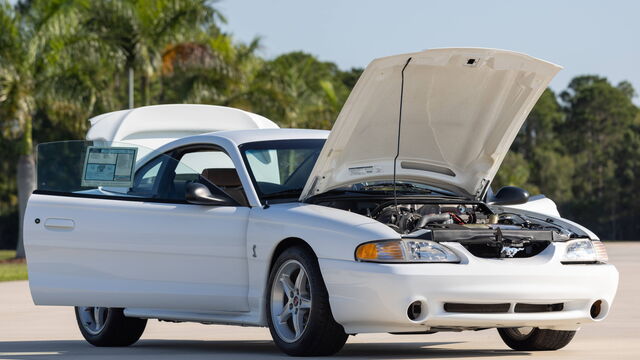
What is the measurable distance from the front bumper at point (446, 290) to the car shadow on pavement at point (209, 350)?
0.57 m

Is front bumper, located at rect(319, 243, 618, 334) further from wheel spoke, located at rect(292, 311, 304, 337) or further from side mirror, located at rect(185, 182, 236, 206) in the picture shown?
side mirror, located at rect(185, 182, 236, 206)

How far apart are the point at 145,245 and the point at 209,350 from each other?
889 mm

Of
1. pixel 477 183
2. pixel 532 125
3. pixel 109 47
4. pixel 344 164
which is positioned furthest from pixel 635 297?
pixel 532 125

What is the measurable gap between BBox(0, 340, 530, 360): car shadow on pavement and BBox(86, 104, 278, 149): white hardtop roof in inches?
90.9

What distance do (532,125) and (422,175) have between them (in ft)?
349

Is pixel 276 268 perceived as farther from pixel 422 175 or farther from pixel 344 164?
pixel 422 175

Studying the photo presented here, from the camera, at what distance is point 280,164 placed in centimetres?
938

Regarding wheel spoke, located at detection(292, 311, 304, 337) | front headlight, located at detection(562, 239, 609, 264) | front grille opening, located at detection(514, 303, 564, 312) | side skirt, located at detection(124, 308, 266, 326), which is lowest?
side skirt, located at detection(124, 308, 266, 326)

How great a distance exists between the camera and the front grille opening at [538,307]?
8.14 m

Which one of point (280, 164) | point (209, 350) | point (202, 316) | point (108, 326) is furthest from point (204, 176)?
point (108, 326)

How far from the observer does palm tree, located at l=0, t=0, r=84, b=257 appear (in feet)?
118

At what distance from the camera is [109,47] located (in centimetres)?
3759

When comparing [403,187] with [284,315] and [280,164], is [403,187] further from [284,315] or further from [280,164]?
[284,315]

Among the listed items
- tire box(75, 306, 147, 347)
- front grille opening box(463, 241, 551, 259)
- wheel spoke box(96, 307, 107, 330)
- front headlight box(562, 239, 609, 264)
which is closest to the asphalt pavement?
tire box(75, 306, 147, 347)
